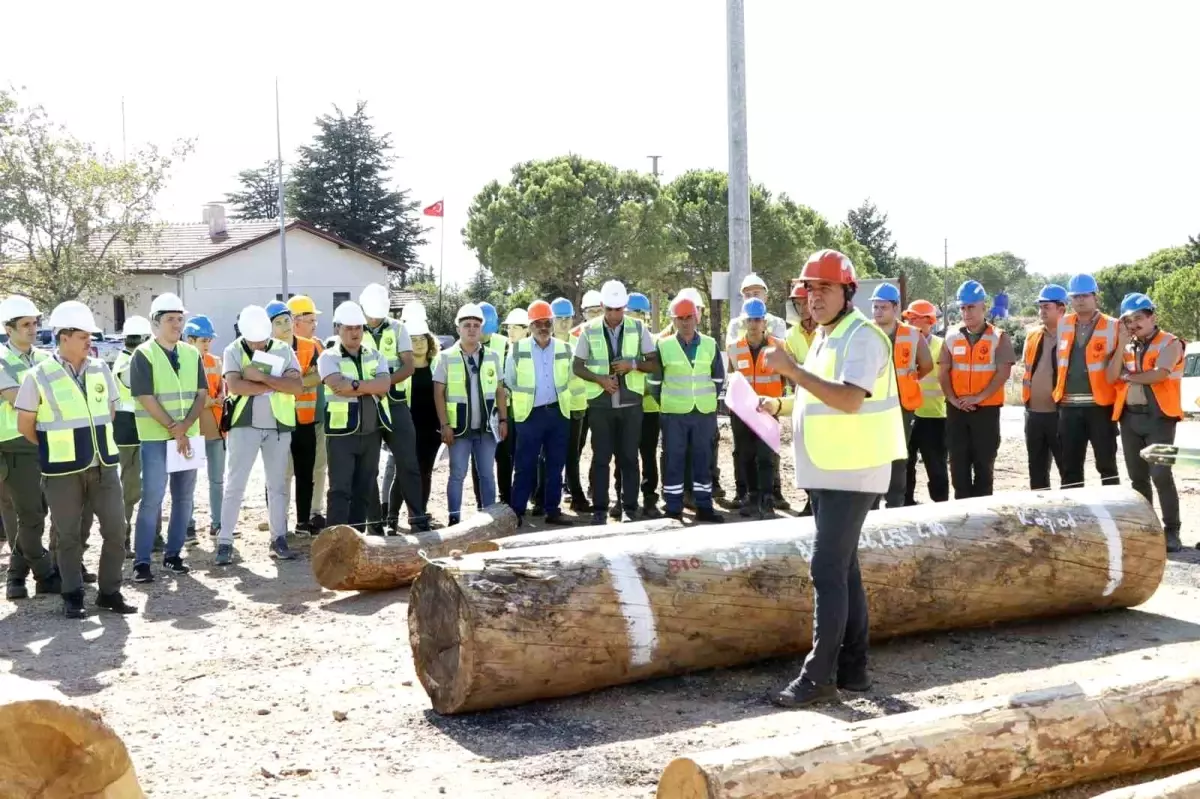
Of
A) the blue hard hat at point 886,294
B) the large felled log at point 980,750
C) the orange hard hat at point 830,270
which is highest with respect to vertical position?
the blue hard hat at point 886,294

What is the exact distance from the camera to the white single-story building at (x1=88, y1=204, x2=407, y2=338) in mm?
39875

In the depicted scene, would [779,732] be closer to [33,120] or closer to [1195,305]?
[33,120]

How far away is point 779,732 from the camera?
493cm

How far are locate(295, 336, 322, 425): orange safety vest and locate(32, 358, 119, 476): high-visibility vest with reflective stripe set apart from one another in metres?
2.74

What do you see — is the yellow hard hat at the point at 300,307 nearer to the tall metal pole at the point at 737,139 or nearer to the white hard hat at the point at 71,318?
the white hard hat at the point at 71,318

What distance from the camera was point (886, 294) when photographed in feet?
30.9

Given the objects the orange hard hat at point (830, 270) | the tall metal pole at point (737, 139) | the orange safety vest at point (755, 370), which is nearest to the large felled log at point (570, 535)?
the orange hard hat at point (830, 270)

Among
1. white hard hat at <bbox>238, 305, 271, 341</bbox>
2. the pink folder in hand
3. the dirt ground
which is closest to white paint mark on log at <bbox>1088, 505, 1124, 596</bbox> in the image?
the dirt ground

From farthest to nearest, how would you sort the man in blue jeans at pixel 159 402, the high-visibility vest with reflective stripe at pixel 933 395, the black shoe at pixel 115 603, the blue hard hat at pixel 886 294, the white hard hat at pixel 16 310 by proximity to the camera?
1. the high-visibility vest with reflective stripe at pixel 933 395
2. the blue hard hat at pixel 886 294
3. the man in blue jeans at pixel 159 402
4. the white hard hat at pixel 16 310
5. the black shoe at pixel 115 603

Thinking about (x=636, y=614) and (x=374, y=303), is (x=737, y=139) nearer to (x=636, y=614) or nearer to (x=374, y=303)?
(x=374, y=303)

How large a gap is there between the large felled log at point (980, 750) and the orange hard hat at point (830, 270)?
→ 183cm

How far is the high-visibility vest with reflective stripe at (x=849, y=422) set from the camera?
512 cm

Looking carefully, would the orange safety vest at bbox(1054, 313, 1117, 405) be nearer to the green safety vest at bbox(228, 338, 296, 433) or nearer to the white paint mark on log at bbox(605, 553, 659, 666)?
the white paint mark on log at bbox(605, 553, 659, 666)

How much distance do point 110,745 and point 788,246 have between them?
43798 millimetres
